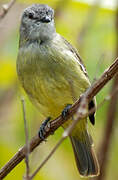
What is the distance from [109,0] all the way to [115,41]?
401 mm

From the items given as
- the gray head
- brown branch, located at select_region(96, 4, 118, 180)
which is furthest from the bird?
brown branch, located at select_region(96, 4, 118, 180)

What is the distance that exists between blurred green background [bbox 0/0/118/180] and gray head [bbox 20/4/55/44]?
0.26 metres

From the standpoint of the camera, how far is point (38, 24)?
407 centimetres

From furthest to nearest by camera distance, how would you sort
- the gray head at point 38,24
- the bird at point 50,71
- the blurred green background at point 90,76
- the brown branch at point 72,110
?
the blurred green background at point 90,76 < the gray head at point 38,24 < the bird at point 50,71 < the brown branch at point 72,110

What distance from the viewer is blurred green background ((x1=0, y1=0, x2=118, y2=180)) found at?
13.8 ft

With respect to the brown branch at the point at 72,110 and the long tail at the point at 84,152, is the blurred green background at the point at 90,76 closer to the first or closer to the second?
the long tail at the point at 84,152

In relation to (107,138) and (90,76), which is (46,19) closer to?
(90,76)

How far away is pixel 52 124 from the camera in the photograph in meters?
3.25

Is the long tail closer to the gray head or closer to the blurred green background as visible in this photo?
the blurred green background

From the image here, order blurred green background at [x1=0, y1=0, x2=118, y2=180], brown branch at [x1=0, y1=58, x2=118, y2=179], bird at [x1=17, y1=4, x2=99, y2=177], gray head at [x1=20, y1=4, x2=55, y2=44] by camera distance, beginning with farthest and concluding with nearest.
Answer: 1. blurred green background at [x1=0, y1=0, x2=118, y2=180]
2. gray head at [x1=20, y1=4, x2=55, y2=44]
3. bird at [x1=17, y1=4, x2=99, y2=177]
4. brown branch at [x1=0, y1=58, x2=118, y2=179]

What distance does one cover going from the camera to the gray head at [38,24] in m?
3.99

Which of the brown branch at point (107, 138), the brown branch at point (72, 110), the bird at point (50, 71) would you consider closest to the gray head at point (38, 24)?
the bird at point (50, 71)

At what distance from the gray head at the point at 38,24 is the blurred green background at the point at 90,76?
0.26 meters

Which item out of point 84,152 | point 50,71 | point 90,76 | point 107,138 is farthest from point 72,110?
point 84,152
